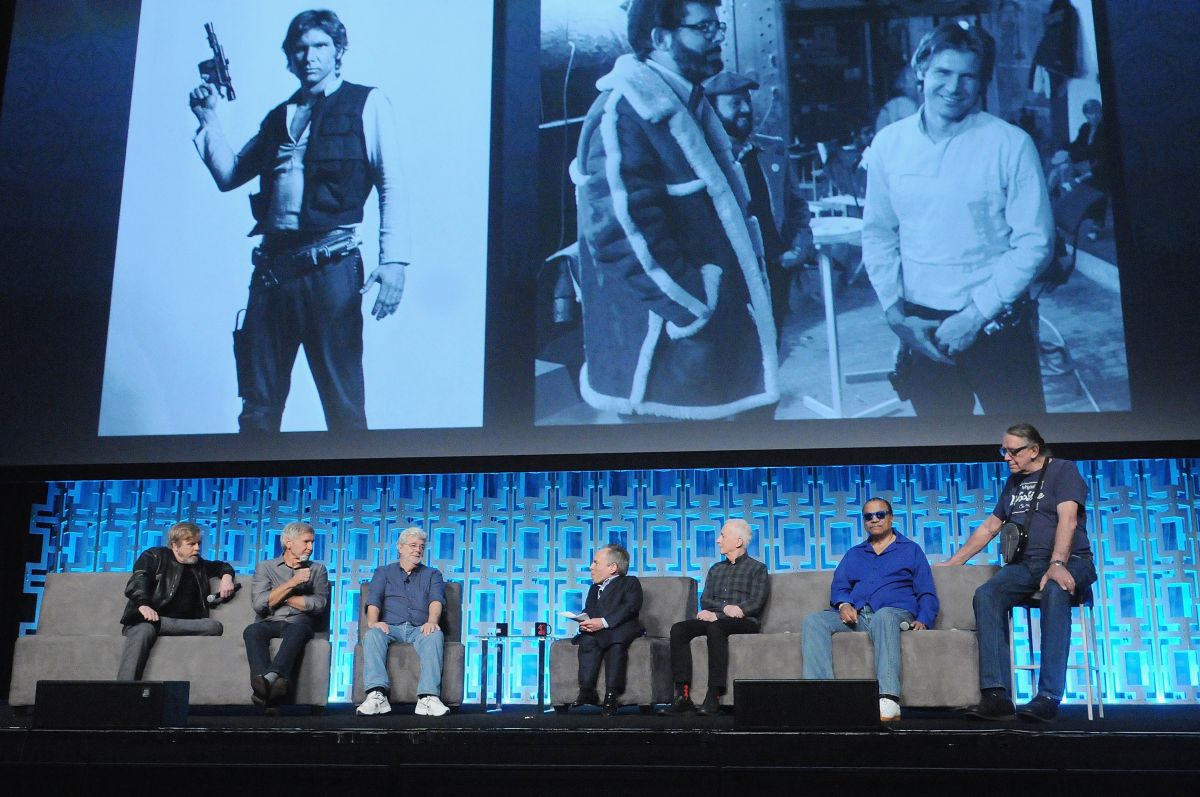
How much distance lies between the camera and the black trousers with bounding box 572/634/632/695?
15.8ft

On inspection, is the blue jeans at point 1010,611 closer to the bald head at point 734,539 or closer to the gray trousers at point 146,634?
the bald head at point 734,539

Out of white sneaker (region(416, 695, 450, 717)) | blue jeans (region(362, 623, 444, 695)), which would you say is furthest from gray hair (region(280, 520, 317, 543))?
white sneaker (region(416, 695, 450, 717))

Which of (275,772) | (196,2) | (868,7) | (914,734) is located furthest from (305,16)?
(914,734)

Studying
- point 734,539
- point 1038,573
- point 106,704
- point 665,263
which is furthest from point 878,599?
point 106,704

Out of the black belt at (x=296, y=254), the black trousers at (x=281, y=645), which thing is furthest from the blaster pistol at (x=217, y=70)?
the black trousers at (x=281, y=645)

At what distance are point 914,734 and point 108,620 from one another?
375 cm

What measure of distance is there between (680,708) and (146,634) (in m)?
2.29

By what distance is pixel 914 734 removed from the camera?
122 inches

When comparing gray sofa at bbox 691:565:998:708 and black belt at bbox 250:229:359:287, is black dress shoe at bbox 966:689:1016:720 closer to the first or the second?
gray sofa at bbox 691:565:998:708

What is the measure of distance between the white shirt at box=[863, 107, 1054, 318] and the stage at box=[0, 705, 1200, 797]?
2.56 m

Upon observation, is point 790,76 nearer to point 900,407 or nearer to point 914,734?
point 900,407

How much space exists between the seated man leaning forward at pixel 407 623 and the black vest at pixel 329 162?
74.3 inches

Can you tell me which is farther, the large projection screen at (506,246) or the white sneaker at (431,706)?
the large projection screen at (506,246)

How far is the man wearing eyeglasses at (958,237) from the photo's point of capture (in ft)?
17.7
